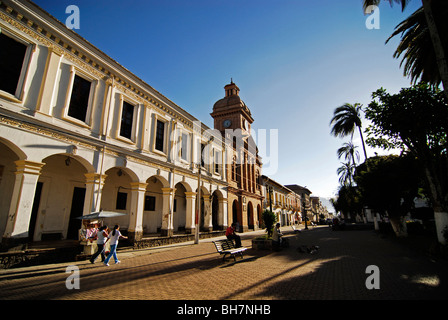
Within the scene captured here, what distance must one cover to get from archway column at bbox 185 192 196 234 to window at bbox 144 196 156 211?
2688 millimetres

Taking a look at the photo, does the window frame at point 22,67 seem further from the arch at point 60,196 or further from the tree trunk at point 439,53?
the tree trunk at point 439,53

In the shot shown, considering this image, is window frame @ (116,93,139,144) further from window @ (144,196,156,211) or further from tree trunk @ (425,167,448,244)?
tree trunk @ (425,167,448,244)

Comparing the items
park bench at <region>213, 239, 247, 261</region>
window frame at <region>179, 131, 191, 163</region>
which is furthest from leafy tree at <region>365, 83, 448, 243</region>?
window frame at <region>179, 131, 191, 163</region>

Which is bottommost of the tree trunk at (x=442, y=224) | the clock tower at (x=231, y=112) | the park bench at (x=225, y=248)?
the park bench at (x=225, y=248)

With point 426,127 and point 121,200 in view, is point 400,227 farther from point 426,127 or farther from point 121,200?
point 121,200

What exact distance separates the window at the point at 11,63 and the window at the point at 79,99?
2029 mm

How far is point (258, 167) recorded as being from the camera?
3256 cm

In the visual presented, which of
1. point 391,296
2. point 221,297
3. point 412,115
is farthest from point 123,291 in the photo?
point 412,115

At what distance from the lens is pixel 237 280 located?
244 inches

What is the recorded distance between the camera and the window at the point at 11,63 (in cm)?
805

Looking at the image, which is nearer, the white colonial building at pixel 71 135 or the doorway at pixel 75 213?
the white colonial building at pixel 71 135

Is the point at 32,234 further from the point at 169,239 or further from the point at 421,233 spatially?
the point at 421,233

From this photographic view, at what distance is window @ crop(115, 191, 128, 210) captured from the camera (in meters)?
14.2

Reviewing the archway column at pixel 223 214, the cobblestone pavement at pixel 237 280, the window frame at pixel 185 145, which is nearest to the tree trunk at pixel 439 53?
the cobblestone pavement at pixel 237 280
